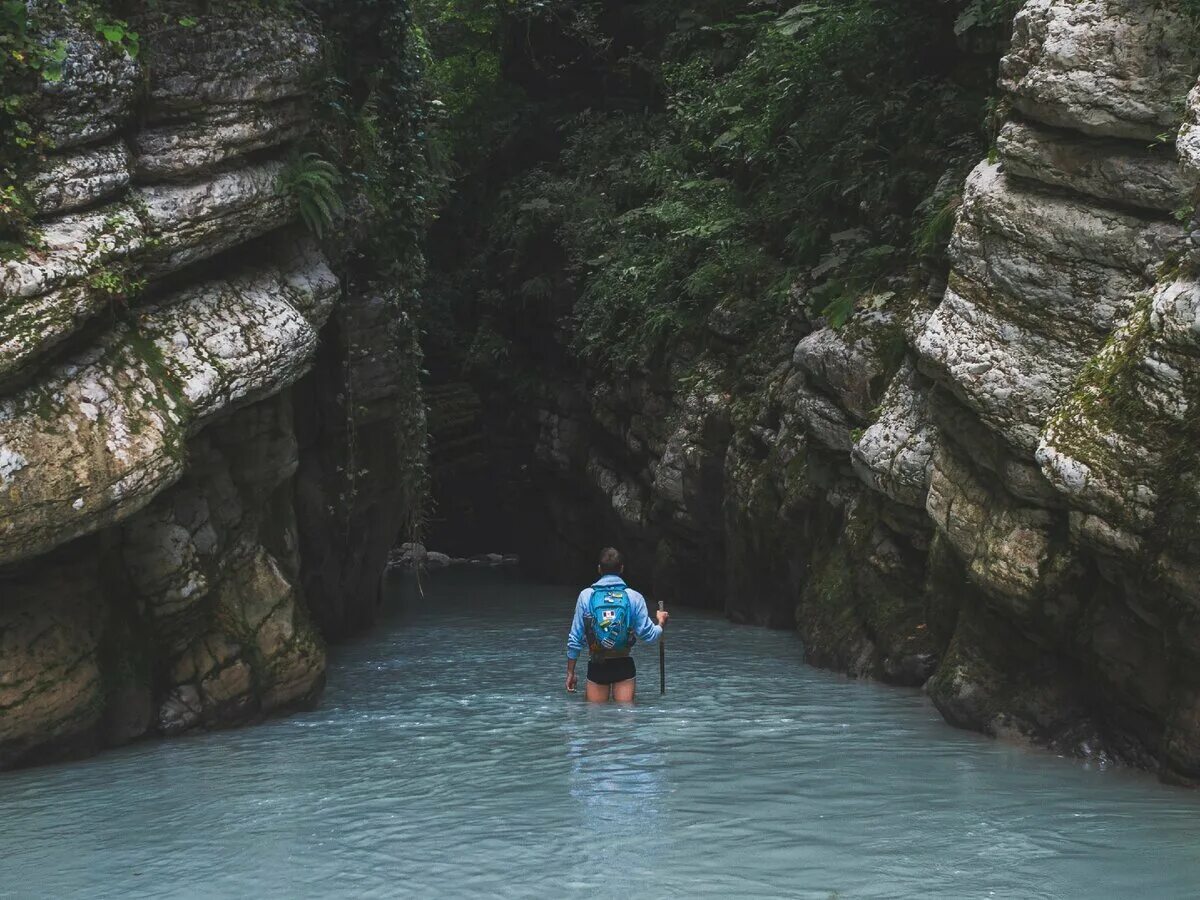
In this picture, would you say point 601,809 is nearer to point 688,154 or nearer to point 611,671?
point 611,671

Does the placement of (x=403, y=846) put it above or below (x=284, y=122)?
below

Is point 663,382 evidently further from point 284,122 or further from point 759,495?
point 284,122

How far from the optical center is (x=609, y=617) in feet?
39.9

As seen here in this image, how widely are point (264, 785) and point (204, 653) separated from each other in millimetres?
2703

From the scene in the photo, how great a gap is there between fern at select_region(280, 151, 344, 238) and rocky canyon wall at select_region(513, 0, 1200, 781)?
5757 millimetres

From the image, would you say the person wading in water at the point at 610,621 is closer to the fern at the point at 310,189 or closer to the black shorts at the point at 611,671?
the black shorts at the point at 611,671

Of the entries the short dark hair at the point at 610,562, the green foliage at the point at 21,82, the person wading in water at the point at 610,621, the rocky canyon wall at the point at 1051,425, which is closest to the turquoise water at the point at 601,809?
the person wading in water at the point at 610,621

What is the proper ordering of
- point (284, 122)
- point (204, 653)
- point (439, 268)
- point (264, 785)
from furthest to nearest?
point (439, 268) < point (284, 122) < point (204, 653) < point (264, 785)

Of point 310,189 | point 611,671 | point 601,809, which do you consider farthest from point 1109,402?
point 310,189

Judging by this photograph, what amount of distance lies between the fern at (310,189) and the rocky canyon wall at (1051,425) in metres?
5.76

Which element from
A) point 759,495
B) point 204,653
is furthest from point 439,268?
point 204,653

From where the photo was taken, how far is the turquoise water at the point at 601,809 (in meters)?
7.08

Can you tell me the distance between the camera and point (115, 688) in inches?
434

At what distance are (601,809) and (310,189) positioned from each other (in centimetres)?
708
